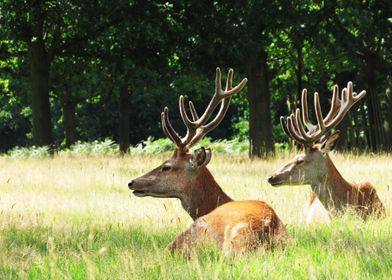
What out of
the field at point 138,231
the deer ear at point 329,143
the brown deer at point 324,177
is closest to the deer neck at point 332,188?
the brown deer at point 324,177

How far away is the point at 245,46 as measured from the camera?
18000 mm

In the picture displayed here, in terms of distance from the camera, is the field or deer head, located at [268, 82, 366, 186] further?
deer head, located at [268, 82, 366, 186]

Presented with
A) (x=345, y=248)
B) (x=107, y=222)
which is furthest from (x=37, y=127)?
(x=345, y=248)

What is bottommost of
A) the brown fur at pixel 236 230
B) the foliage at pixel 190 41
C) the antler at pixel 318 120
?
the brown fur at pixel 236 230

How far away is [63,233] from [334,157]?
31.8 ft

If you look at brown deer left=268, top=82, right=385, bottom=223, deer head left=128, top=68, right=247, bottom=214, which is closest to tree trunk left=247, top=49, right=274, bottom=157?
brown deer left=268, top=82, right=385, bottom=223

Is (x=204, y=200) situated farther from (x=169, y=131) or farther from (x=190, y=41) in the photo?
(x=190, y=41)

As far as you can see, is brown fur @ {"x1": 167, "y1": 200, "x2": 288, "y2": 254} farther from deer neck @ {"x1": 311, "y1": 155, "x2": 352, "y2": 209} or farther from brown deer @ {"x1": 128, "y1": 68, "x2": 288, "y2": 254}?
deer neck @ {"x1": 311, "y1": 155, "x2": 352, "y2": 209}

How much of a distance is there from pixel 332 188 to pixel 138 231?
2.06 meters

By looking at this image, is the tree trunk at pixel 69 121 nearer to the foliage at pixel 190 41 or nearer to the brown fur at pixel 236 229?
the foliage at pixel 190 41

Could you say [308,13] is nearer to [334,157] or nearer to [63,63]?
[334,157]

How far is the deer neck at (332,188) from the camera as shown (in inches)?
309

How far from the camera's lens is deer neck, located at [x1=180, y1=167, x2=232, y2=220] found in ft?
21.4

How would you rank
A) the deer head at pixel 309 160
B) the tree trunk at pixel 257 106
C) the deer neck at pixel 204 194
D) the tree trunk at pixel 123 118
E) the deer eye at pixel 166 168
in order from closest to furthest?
the deer neck at pixel 204 194 → the deer eye at pixel 166 168 → the deer head at pixel 309 160 → the tree trunk at pixel 257 106 → the tree trunk at pixel 123 118
